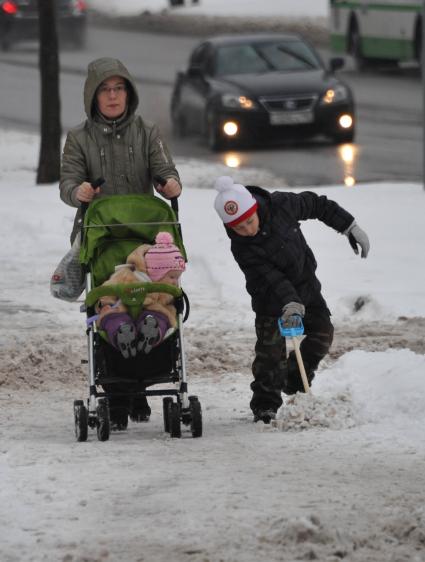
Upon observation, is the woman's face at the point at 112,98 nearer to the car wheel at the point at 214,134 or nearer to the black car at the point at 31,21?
the car wheel at the point at 214,134

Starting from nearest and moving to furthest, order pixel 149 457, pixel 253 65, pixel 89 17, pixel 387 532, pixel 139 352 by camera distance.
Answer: pixel 387 532 → pixel 149 457 → pixel 139 352 → pixel 253 65 → pixel 89 17

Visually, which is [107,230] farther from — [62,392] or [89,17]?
[89,17]

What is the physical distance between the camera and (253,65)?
22562 millimetres

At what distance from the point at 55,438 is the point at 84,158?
137 centimetres

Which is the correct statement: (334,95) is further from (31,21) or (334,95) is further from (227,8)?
(227,8)

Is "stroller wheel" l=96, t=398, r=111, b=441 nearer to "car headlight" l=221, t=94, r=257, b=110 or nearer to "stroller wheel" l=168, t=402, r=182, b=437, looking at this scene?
"stroller wheel" l=168, t=402, r=182, b=437

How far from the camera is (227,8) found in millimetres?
43500

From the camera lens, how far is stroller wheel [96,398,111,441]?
26.1 ft

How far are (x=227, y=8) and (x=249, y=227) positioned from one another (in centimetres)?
3589

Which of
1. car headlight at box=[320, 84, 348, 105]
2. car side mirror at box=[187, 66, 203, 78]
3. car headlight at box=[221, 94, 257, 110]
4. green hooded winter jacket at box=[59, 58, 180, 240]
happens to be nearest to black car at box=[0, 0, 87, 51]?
car side mirror at box=[187, 66, 203, 78]

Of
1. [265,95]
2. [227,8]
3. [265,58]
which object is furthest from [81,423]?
[227,8]

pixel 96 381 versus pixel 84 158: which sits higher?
pixel 84 158

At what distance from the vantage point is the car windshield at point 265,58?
22500mm

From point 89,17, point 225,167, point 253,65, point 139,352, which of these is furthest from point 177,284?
point 89,17
